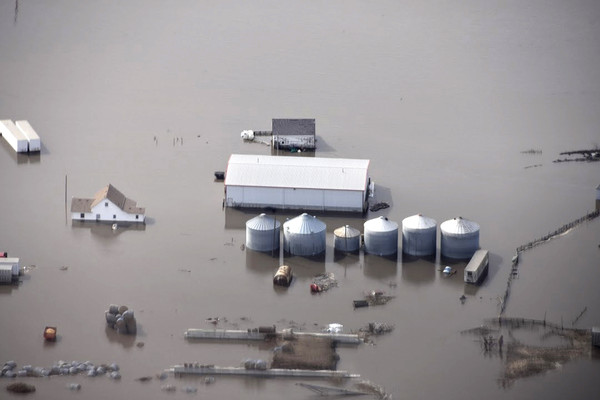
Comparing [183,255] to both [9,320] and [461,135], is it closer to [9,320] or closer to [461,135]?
[9,320]

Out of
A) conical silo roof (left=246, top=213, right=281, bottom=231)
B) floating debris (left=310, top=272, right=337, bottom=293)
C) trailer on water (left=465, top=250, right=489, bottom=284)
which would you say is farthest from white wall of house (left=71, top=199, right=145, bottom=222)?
trailer on water (left=465, top=250, right=489, bottom=284)

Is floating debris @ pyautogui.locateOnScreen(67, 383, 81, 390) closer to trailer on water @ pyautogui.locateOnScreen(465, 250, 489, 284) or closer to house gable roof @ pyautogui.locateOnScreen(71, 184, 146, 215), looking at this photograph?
house gable roof @ pyautogui.locateOnScreen(71, 184, 146, 215)

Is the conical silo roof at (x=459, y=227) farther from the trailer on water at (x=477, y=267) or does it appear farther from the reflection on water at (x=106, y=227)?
the reflection on water at (x=106, y=227)

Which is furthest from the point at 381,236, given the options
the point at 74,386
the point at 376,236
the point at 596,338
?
the point at 74,386

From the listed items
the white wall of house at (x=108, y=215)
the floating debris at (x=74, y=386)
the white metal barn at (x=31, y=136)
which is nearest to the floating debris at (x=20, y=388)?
the floating debris at (x=74, y=386)

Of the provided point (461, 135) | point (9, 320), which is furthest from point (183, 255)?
point (461, 135)

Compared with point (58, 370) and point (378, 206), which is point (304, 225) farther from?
point (58, 370)

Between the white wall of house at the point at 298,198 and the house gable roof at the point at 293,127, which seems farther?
the house gable roof at the point at 293,127
